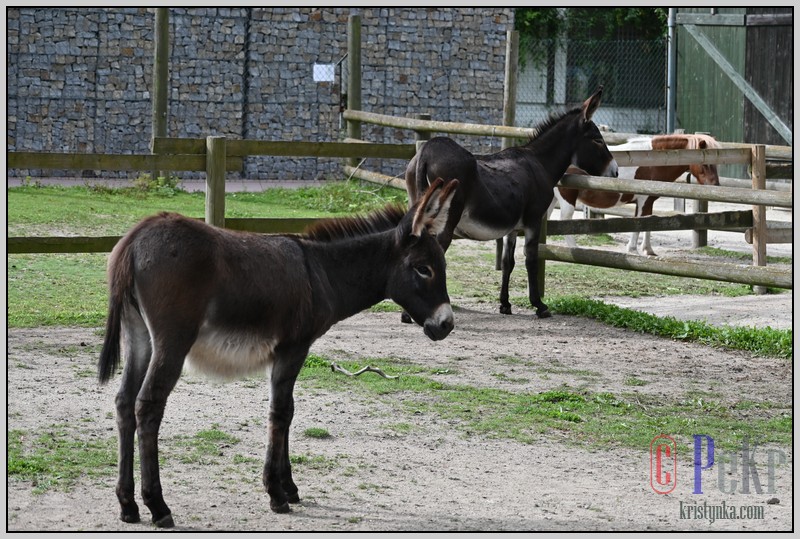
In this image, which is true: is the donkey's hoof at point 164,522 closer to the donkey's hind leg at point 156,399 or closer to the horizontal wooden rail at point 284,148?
the donkey's hind leg at point 156,399

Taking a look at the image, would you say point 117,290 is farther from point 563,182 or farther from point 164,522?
point 563,182

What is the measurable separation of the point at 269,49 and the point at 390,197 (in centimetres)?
548

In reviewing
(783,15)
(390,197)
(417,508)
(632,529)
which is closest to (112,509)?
(417,508)

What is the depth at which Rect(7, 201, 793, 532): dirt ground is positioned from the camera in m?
4.75

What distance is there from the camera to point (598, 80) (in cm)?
2625

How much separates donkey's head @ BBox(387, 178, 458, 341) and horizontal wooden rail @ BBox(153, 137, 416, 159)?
14.2ft

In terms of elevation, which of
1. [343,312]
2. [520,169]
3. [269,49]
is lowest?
[343,312]

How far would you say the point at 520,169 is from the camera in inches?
392

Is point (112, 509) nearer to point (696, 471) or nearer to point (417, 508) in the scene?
point (417, 508)

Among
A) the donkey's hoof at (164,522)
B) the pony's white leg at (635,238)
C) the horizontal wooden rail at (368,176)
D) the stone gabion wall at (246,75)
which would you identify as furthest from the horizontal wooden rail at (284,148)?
the stone gabion wall at (246,75)

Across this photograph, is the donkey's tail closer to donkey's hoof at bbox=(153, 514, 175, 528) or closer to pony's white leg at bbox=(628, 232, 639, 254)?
donkey's hoof at bbox=(153, 514, 175, 528)

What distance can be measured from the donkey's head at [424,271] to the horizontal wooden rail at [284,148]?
14.2 ft

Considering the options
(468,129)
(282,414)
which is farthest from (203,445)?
(468,129)

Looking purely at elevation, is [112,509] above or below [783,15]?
below
